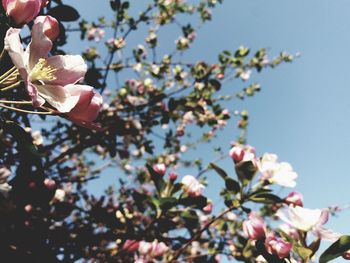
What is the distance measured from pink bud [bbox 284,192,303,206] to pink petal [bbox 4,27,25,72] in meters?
1.10

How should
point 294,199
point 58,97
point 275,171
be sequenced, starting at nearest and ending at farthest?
point 58,97 < point 294,199 < point 275,171

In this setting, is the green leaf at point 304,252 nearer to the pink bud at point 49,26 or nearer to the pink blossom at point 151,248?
the pink blossom at point 151,248

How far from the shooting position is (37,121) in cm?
351

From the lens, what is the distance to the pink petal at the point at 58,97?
0.78m

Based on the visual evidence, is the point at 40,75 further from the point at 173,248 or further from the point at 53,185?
the point at 173,248

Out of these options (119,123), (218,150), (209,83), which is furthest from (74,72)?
(218,150)

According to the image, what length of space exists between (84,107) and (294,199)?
955 millimetres

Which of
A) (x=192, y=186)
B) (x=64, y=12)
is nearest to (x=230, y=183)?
(x=192, y=186)

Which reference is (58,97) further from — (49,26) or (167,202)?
(167,202)

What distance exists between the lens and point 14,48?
0.72 metres

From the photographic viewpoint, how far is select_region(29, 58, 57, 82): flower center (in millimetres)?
868

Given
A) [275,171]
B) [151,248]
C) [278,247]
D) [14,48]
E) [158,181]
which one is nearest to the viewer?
[14,48]

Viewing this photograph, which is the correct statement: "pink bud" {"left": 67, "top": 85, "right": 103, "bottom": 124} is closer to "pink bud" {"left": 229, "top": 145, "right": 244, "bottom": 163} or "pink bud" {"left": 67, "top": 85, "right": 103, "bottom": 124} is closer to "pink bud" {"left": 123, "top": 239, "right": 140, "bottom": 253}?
"pink bud" {"left": 229, "top": 145, "right": 244, "bottom": 163}

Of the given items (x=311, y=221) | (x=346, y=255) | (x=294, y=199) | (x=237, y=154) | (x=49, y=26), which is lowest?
(x=346, y=255)
